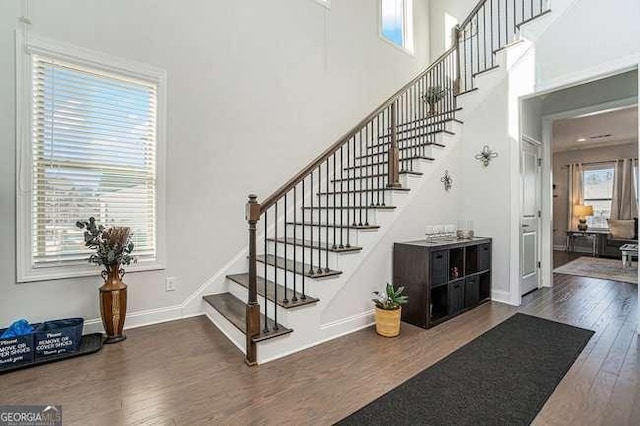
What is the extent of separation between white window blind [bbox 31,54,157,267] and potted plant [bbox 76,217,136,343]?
247mm

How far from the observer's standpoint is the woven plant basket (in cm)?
280

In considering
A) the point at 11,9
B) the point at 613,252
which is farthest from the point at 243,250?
the point at 613,252

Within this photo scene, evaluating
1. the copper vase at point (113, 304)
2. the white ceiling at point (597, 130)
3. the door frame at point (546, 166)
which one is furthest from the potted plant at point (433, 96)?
the copper vase at point (113, 304)

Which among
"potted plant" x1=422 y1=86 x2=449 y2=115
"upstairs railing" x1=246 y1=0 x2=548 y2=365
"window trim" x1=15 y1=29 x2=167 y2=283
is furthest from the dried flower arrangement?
"potted plant" x1=422 y1=86 x2=449 y2=115

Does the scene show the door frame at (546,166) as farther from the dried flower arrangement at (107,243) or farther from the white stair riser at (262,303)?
the dried flower arrangement at (107,243)

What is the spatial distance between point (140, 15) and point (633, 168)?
10.6 m

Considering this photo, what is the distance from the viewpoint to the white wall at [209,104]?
260 centimetres

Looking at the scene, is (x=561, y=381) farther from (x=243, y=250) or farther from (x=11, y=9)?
(x=11, y=9)

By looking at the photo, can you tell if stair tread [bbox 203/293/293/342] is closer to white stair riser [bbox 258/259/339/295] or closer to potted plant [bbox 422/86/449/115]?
white stair riser [bbox 258/259/339/295]

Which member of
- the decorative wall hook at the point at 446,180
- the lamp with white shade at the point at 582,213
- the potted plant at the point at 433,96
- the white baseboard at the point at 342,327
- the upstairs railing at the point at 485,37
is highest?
the upstairs railing at the point at 485,37

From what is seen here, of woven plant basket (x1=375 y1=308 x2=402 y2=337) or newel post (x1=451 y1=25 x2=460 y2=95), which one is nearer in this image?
woven plant basket (x1=375 y1=308 x2=402 y2=337)

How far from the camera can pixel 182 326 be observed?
3.02 meters

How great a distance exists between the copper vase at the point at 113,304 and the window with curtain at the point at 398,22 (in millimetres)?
5319

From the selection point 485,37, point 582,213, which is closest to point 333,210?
point 485,37
